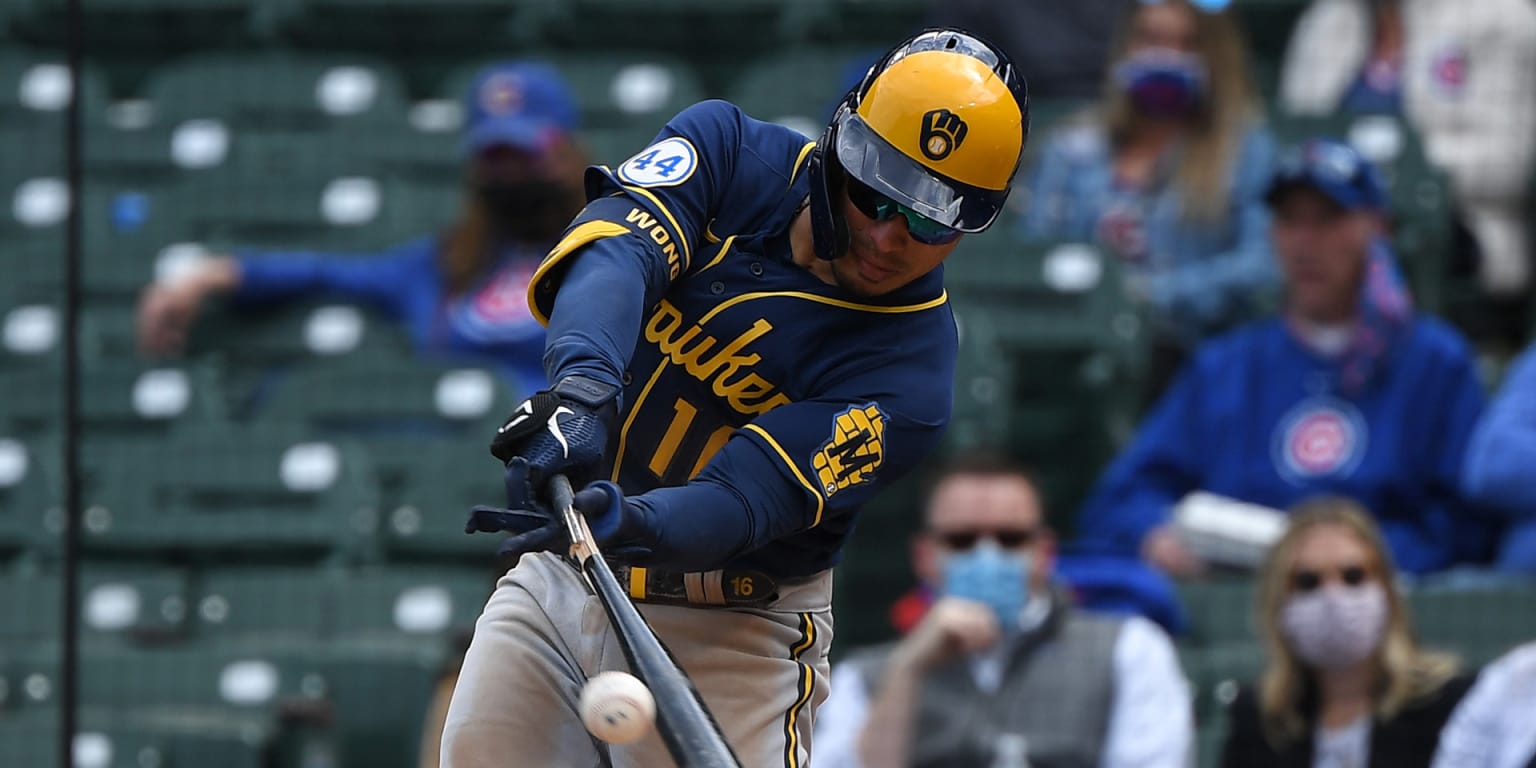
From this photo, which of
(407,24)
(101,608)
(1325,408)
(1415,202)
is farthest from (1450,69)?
(101,608)

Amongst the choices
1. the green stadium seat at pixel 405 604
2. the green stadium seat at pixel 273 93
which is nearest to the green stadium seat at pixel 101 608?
the green stadium seat at pixel 405 604

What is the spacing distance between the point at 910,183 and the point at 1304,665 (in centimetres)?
220

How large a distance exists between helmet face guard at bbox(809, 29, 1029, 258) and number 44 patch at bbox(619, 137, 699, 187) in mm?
182

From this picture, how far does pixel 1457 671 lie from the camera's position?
459 cm

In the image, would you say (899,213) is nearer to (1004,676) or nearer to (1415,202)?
(1004,676)

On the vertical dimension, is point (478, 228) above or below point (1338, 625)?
above

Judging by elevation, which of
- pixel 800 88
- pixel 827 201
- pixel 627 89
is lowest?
pixel 627 89

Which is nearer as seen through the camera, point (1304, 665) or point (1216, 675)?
point (1304, 665)

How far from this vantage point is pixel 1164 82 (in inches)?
248

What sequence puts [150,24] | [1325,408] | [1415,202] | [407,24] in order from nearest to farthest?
[1325,408], [1415,202], [407,24], [150,24]

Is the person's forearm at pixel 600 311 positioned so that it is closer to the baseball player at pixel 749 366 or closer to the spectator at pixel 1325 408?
the baseball player at pixel 749 366

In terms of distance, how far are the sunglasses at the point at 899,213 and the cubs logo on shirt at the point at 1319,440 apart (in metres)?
2.89

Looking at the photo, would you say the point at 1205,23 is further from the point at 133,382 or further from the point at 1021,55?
the point at 133,382

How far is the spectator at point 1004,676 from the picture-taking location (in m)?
4.61
